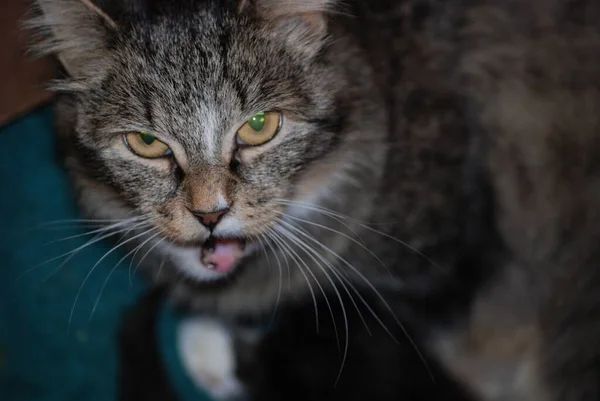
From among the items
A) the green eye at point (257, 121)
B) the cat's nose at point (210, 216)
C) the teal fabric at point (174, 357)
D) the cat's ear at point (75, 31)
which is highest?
the cat's ear at point (75, 31)

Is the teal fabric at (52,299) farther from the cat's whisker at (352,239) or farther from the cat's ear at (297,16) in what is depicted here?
the cat's ear at (297,16)

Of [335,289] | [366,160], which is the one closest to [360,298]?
[335,289]

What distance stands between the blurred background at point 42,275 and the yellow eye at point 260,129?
638mm

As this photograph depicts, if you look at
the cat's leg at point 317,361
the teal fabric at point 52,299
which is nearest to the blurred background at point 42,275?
the teal fabric at point 52,299

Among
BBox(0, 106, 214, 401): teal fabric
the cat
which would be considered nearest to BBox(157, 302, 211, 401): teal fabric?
BBox(0, 106, 214, 401): teal fabric

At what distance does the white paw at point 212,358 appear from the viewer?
1577 mm

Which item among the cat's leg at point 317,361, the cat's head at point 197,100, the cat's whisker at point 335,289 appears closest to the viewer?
the cat's head at point 197,100

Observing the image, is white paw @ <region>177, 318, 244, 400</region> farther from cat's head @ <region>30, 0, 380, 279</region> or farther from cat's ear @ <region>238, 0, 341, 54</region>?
cat's ear @ <region>238, 0, 341, 54</region>

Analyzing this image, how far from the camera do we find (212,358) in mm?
1590

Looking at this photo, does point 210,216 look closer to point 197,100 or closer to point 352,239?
point 197,100

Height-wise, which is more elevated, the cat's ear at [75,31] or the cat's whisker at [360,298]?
the cat's ear at [75,31]

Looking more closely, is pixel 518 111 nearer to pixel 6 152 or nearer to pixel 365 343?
pixel 365 343

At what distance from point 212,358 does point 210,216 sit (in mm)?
623

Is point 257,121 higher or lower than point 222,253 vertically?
higher
